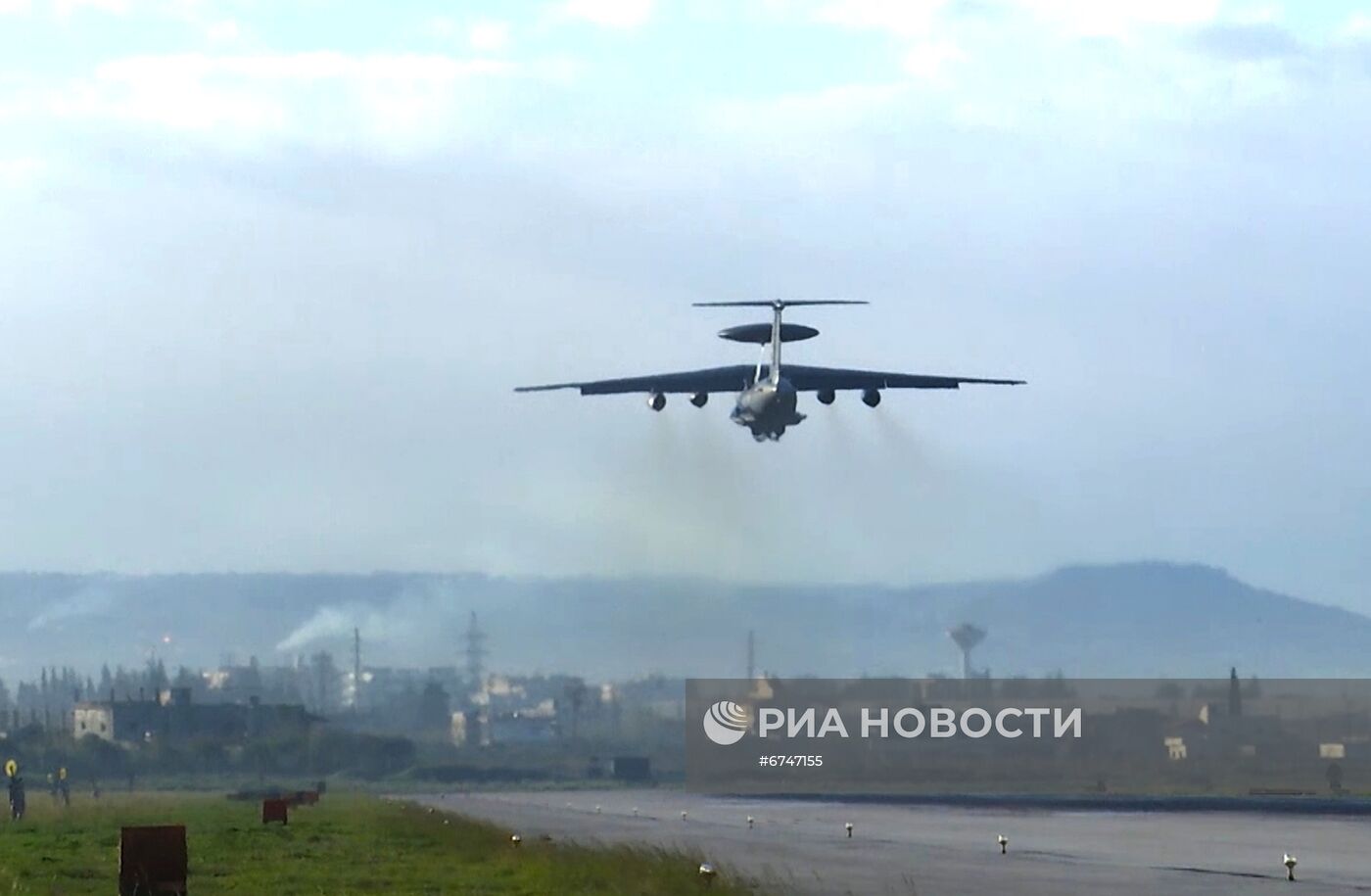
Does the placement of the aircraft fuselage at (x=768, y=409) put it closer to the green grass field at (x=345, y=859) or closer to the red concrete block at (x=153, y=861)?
the green grass field at (x=345, y=859)

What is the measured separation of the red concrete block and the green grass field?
4553 millimetres

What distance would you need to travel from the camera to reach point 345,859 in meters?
47.1

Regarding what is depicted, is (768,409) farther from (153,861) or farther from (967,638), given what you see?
(967,638)

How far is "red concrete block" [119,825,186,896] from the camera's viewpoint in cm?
3225

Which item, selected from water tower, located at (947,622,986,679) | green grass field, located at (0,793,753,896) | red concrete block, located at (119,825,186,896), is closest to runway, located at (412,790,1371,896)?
green grass field, located at (0,793,753,896)

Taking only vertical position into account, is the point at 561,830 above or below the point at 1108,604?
below

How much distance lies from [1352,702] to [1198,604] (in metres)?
46.6

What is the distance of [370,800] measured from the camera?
303 ft

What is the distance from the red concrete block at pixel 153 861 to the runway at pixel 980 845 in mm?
9183

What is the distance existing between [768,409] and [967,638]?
Result: 5949 centimetres

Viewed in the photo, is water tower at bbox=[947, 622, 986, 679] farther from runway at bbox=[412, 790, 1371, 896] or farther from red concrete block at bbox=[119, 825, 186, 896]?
red concrete block at bbox=[119, 825, 186, 896]

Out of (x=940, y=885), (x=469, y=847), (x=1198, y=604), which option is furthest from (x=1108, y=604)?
(x=940, y=885)

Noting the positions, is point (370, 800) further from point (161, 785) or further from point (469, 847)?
point (469, 847)

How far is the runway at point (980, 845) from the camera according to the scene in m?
38.6
